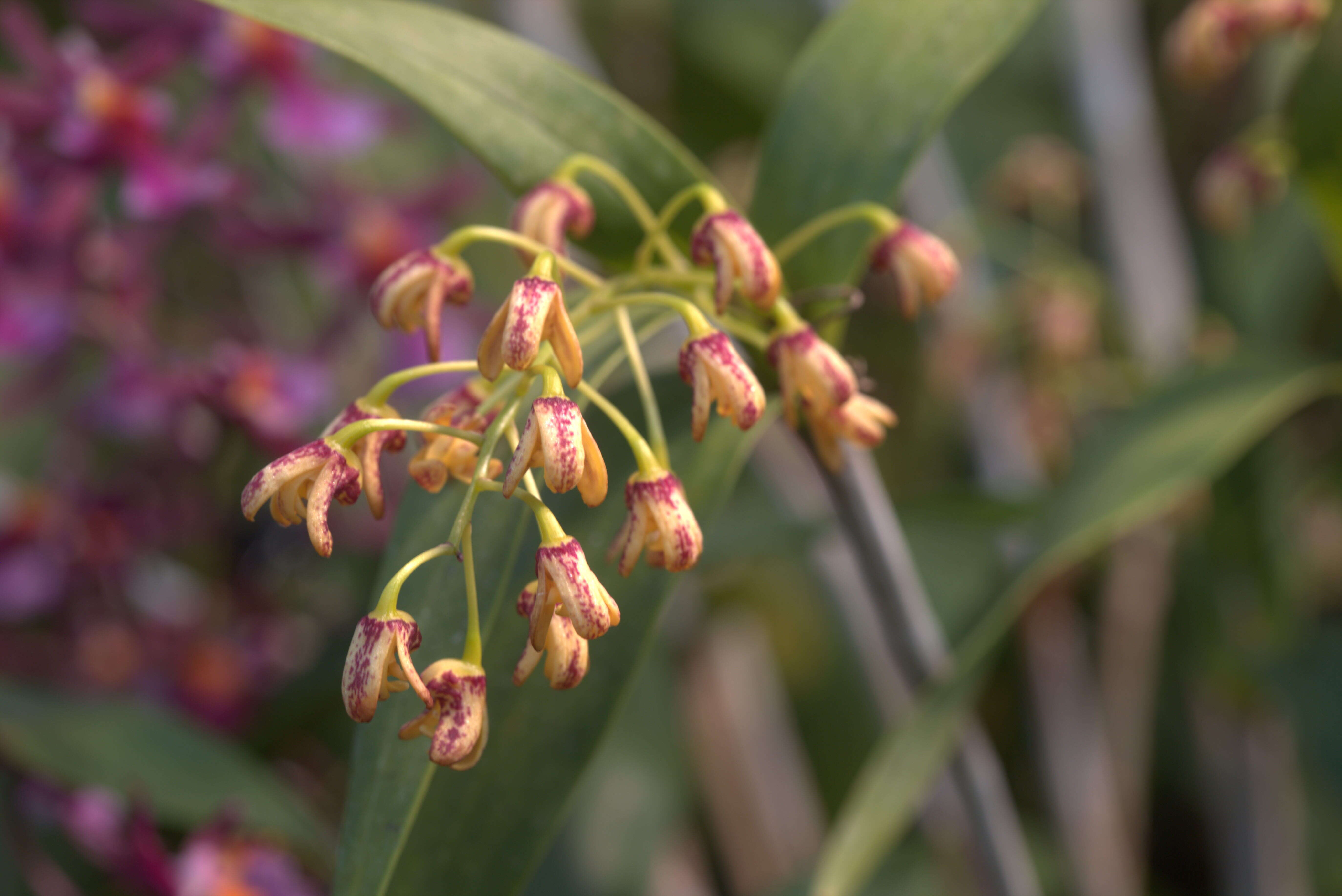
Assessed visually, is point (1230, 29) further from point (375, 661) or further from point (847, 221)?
point (375, 661)

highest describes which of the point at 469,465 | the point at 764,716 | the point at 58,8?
the point at 58,8

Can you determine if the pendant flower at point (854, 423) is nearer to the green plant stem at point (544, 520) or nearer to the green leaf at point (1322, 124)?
the green plant stem at point (544, 520)

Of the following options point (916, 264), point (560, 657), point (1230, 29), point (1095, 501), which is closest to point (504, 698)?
point (560, 657)

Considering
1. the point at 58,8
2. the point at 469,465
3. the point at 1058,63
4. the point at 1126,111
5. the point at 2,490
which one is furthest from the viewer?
the point at 1058,63

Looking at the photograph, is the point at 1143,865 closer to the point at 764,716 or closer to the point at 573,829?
the point at 764,716

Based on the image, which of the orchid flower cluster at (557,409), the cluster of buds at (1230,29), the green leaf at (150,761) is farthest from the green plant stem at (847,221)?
the green leaf at (150,761)

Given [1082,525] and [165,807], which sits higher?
[1082,525]

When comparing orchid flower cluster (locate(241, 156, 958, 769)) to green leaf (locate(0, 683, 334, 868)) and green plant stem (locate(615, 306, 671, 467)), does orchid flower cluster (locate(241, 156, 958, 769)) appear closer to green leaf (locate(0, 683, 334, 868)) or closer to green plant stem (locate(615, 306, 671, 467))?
green plant stem (locate(615, 306, 671, 467))

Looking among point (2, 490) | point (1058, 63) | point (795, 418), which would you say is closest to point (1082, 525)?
point (795, 418)
